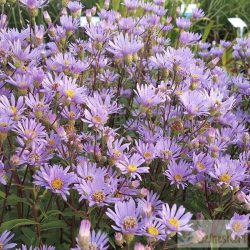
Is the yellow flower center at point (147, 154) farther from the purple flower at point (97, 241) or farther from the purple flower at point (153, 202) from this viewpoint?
the purple flower at point (97, 241)

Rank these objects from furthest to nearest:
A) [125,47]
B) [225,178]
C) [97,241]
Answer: [125,47], [225,178], [97,241]

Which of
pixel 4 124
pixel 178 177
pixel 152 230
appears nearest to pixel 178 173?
pixel 178 177

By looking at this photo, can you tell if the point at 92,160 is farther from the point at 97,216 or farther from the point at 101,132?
the point at 97,216

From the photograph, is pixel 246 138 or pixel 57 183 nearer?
pixel 57 183

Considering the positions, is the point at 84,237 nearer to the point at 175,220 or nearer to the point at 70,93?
the point at 175,220

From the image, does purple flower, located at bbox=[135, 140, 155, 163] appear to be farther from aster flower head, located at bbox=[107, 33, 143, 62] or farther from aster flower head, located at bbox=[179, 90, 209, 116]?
aster flower head, located at bbox=[107, 33, 143, 62]

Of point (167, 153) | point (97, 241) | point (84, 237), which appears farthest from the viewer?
point (167, 153)

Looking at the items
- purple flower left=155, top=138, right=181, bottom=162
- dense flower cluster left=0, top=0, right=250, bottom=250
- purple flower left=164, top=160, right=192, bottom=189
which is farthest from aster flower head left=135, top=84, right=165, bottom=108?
purple flower left=164, top=160, right=192, bottom=189
